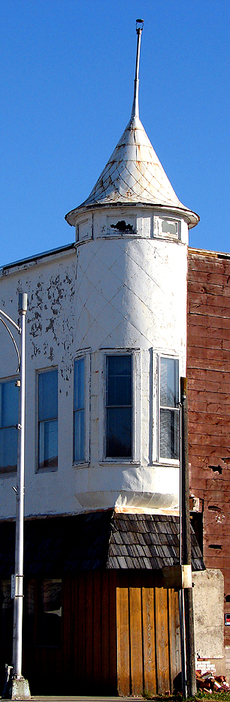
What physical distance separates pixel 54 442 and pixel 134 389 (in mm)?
3034

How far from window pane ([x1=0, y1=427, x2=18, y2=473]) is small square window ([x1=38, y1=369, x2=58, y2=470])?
1029 millimetres

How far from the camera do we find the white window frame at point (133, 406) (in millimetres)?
20094

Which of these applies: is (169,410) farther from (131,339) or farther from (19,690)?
(19,690)

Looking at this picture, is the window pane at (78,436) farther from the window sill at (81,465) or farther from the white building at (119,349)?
the window sill at (81,465)

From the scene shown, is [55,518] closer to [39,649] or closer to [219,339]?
[39,649]

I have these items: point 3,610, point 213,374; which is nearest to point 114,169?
point 213,374

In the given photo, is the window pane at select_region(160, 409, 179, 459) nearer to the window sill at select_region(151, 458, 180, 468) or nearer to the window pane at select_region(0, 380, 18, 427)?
the window sill at select_region(151, 458, 180, 468)

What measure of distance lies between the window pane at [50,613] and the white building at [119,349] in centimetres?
9

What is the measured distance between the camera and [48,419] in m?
22.8

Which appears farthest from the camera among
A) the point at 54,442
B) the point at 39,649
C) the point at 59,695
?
the point at 54,442

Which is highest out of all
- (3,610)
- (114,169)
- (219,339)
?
(114,169)

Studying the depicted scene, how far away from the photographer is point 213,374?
21984 millimetres

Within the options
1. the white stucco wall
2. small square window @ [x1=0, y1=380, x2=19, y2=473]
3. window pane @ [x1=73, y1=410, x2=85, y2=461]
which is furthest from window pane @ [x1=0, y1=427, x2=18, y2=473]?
window pane @ [x1=73, y1=410, x2=85, y2=461]

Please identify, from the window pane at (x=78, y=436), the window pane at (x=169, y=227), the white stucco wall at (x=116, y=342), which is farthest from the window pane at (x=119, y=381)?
the window pane at (x=169, y=227)
